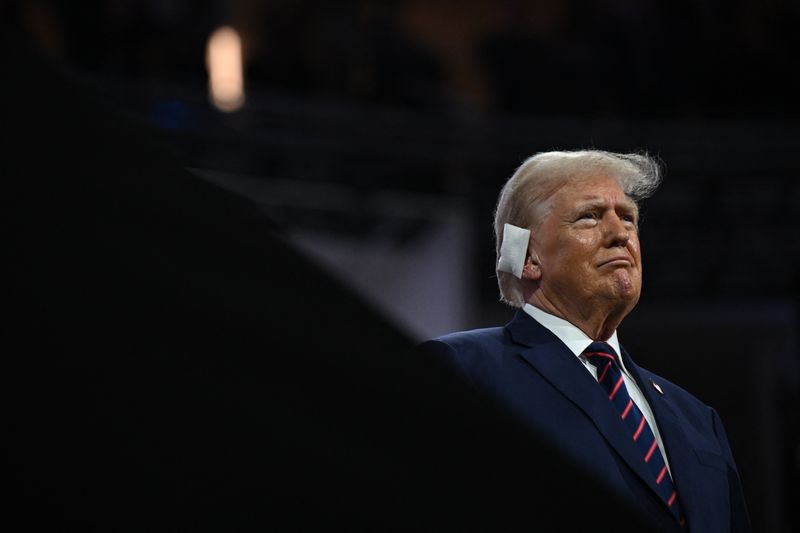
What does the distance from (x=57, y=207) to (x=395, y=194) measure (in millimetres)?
7101

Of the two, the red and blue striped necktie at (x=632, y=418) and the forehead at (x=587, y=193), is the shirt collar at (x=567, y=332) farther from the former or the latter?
the forehead at (x=587, y=193)

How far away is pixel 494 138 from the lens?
775 centimetres

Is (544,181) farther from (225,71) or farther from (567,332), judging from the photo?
(225,71)

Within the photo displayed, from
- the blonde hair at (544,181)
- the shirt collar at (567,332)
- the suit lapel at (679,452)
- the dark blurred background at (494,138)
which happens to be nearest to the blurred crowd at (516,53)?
the dark blurred background at (494,138)

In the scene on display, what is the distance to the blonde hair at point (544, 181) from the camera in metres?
1.96

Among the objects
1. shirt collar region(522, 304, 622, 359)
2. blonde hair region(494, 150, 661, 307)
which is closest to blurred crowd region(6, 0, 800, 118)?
blonde hair region(494, 150, 661, 307)

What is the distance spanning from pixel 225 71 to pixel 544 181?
5871 millimetres

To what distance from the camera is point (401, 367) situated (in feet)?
2.43

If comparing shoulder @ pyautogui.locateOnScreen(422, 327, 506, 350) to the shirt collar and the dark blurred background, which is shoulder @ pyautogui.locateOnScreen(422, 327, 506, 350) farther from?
the dark blurred background

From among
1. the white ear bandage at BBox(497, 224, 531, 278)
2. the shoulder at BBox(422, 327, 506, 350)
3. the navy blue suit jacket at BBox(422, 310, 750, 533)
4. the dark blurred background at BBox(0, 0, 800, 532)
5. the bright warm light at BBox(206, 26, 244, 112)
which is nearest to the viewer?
the navy blue suit jacket at BBox(422, 310, 750, 533)

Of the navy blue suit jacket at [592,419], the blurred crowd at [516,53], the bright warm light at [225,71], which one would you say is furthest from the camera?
the blurred crowd at [516,53]

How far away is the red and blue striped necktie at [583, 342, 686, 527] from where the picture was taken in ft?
5.75

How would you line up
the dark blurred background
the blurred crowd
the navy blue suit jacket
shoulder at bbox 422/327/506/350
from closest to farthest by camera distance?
1. the navy blue suit jacket
2. shoulder at bbox 422/327/506/350
3. the dark blurred background
4. the blurred crowd

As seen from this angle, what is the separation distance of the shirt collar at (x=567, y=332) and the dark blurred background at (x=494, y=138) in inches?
203
